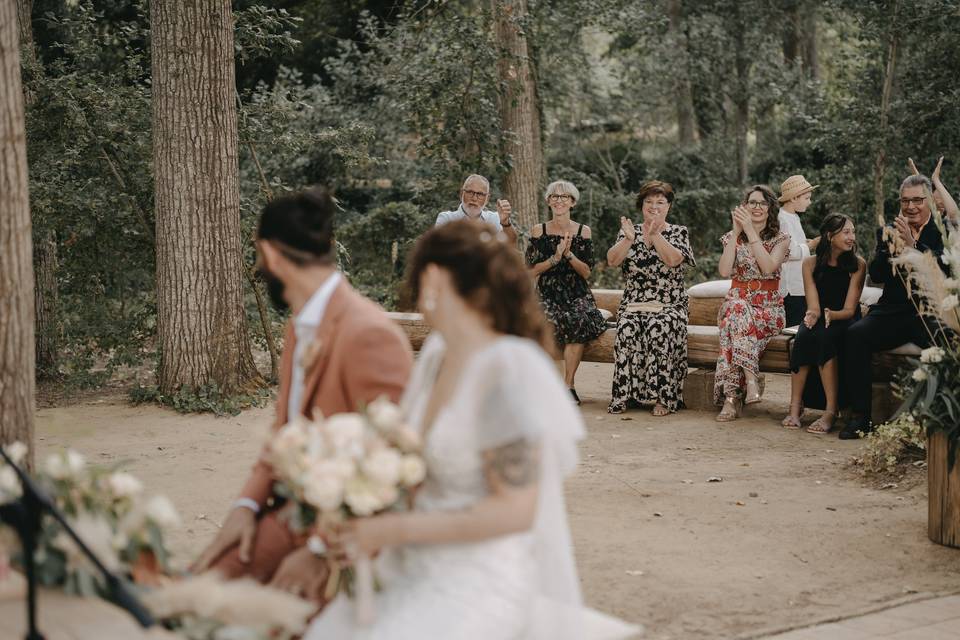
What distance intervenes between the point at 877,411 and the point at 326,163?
10722 millimetres

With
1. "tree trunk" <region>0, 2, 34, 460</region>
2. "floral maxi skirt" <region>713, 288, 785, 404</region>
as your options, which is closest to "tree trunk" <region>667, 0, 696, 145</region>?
"floral maxi skirt" <region>713, 288, 785, 404</region>

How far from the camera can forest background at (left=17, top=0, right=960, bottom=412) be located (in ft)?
34.6

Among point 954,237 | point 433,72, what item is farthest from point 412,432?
point 433,72

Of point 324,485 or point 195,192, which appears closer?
point 324,485

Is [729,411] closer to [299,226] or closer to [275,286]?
[275,286]

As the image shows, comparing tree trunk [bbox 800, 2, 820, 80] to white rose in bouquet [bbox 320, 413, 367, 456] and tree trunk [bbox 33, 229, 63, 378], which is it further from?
white rose in bouquet [bbox 320, 413, 367, 456]

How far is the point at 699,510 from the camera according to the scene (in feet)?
21.9

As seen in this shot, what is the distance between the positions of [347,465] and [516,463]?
39cm

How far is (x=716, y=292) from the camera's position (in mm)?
11086

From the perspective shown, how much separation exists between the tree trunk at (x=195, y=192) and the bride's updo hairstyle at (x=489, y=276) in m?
6.90

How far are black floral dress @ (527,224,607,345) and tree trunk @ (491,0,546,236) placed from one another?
300cm

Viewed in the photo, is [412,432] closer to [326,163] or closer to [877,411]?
[877,411]

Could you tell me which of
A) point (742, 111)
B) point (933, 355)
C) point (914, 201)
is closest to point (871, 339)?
point (914, 201)

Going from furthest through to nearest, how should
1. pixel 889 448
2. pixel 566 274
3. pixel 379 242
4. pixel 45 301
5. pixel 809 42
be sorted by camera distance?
pixel 809 42 → pixel 379 242 → pixel 45 301 → pixel 566 274 → pixel 889 448
